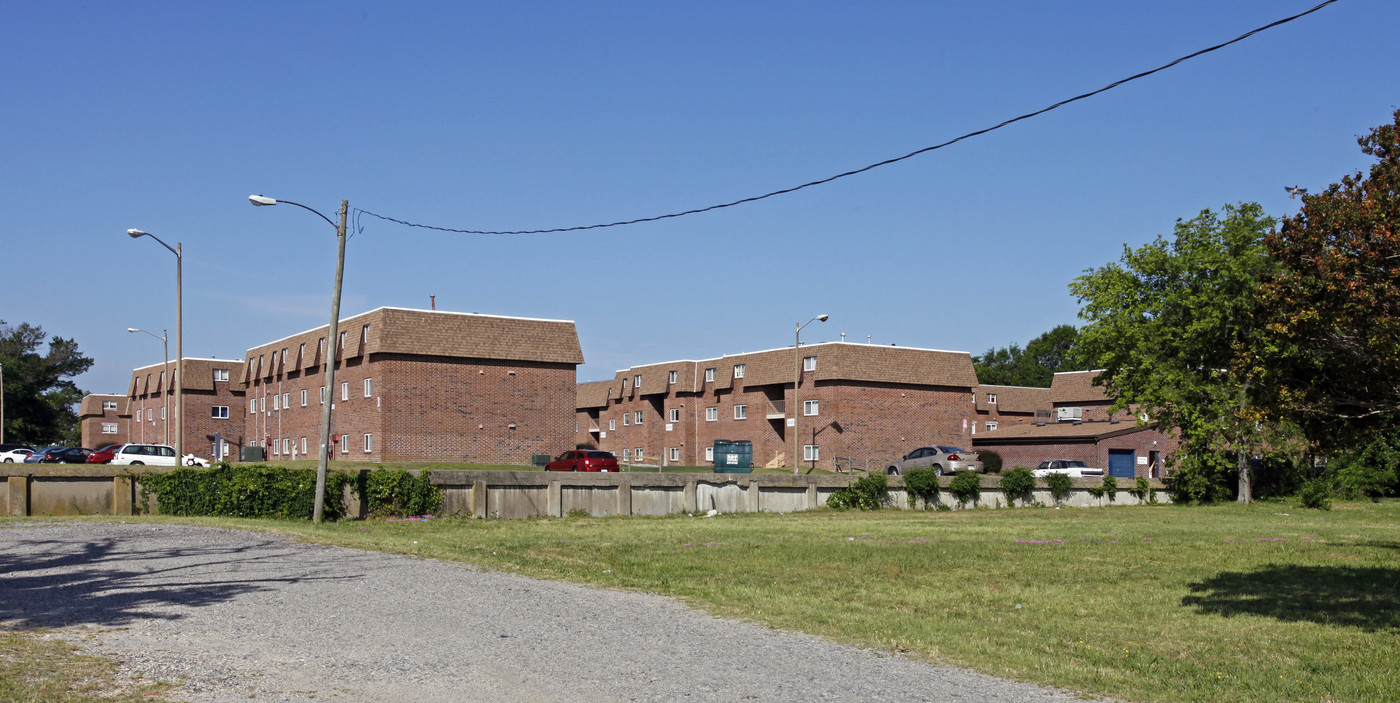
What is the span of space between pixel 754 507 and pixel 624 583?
20452 mm

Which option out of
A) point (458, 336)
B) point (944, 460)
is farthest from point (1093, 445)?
point (458, 336)

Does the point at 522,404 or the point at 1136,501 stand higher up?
the point at 522,404

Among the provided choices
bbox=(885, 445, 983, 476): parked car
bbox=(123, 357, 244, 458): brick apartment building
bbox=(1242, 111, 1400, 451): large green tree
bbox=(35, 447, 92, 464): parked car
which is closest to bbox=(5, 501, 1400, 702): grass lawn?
bbox=(1242, 111, 1400, 451): large green tree

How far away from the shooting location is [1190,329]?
45.9m

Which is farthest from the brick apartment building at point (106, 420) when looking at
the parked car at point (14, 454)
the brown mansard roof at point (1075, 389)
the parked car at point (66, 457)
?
the brown mansard roof at point (1075, 389)

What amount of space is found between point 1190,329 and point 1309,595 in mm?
33600

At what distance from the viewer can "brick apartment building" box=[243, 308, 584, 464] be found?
59.9 metres

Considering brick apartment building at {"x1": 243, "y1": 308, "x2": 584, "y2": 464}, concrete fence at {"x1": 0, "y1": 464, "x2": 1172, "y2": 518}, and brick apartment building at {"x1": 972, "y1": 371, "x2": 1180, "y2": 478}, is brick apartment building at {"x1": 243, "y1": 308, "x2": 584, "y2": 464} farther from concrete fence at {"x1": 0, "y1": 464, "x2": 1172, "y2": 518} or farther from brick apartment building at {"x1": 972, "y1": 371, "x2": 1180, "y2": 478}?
brick apartment building at {"x1": 972, "y1": 371, "x2": 1180, "y2": 478}

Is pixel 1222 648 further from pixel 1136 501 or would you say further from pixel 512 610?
pixel 1136 501

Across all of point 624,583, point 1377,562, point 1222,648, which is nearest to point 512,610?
point 624,583

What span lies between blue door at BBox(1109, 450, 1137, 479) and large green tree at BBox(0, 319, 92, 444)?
3779 inches

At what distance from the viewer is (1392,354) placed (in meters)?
11.7

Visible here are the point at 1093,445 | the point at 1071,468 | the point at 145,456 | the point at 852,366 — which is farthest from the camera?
the point at 852,366

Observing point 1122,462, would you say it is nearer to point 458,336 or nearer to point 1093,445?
point 1093,445
